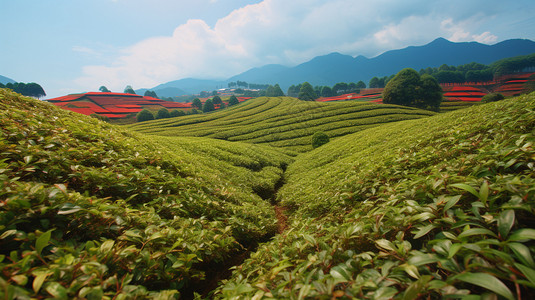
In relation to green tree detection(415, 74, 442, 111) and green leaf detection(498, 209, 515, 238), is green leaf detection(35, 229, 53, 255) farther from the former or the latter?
green tree detection(415, 74, 442, 111)

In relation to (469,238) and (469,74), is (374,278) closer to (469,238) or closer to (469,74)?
(469,238)

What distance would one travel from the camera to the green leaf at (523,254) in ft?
3.38

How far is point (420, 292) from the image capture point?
1169mm

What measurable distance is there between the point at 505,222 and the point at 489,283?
0.59 meters

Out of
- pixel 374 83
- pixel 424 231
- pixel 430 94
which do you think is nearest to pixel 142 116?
pixel 424 231

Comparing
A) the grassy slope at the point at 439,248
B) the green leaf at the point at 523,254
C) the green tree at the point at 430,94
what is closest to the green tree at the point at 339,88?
the green tree at the point at 430,94

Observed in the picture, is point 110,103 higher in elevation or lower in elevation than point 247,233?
higher

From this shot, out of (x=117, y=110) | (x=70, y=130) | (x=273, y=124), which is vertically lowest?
(x=273, y=124)

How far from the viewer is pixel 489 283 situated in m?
0.98

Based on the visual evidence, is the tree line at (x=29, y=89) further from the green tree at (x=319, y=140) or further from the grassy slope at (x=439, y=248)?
the grassy slope at (x=439, y=248)

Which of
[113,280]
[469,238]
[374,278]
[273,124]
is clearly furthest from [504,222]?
[273,124]

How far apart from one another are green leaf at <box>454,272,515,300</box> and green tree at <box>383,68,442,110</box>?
186ft

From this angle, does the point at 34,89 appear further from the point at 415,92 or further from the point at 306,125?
the point at 415,92

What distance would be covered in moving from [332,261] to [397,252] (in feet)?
1.97
